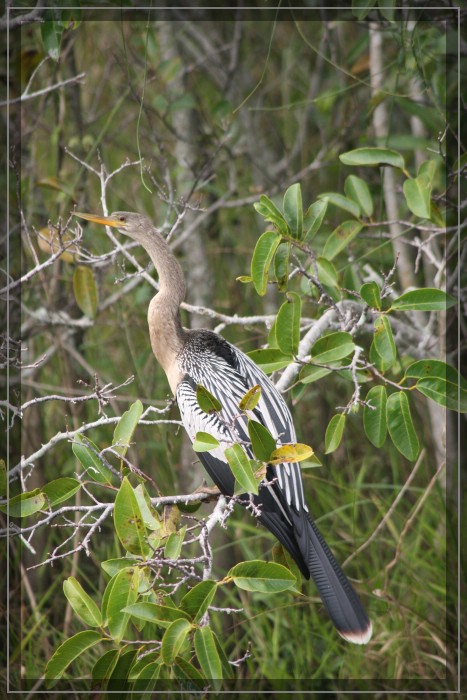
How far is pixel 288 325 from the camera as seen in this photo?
2006mm

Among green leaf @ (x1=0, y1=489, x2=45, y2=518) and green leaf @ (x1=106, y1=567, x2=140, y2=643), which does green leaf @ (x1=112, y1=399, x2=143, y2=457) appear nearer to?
green leaf @ (x1=0, y1=489, x2=45, y2=518)

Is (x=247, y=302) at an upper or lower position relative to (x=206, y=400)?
lower

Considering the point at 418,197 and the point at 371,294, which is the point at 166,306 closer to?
the point at 371,294

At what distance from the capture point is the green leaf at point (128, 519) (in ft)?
5.34

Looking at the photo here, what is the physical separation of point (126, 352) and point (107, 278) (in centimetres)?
52

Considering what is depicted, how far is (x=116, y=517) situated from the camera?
1.62 m

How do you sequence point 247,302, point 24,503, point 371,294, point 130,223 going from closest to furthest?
point 24,503
point 371,294
point 130,223
point 247,302

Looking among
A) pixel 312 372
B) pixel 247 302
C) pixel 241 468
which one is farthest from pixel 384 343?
pixel 247 302

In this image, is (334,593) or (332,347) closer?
(332,347)

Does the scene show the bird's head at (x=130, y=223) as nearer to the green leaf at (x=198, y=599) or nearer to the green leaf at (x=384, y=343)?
the green leaf at (x=384, y=343)

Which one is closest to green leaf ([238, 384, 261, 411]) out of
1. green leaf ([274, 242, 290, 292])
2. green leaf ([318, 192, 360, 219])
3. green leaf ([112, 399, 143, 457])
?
green leaf ([112, 399, 143, 457])

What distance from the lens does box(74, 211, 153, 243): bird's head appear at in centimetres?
244

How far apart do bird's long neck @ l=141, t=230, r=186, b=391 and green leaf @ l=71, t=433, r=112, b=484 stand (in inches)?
22.4

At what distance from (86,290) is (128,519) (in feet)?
4.34
